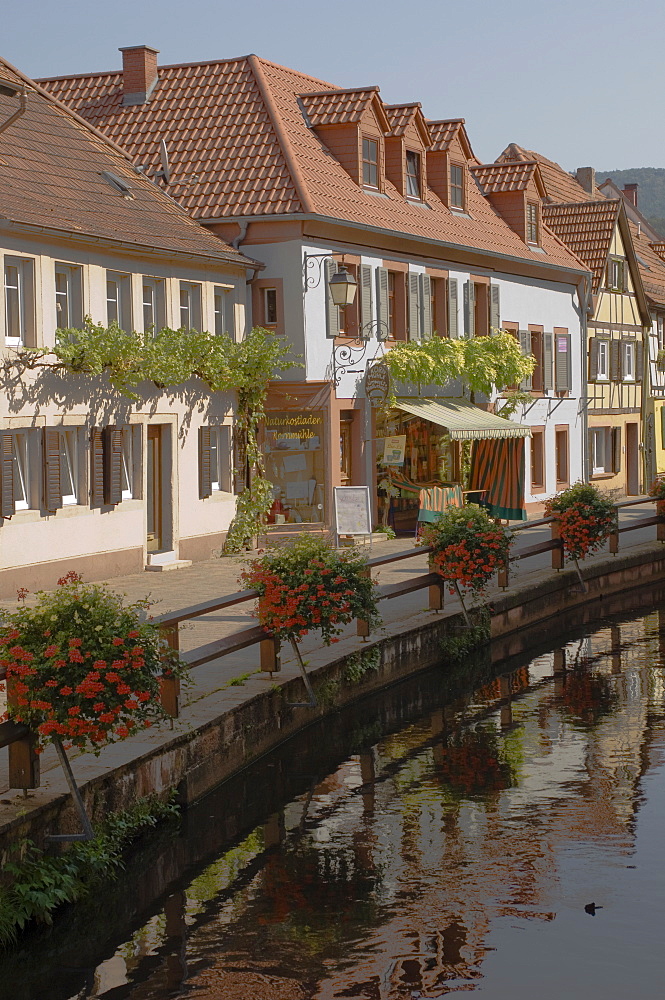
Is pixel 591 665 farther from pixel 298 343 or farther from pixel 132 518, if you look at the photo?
pixel 298 343

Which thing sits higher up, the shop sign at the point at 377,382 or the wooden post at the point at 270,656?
the shop sign at the point at 377,382

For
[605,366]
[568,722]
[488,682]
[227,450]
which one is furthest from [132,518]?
[605,366]

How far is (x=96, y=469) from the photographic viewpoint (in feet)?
71.1

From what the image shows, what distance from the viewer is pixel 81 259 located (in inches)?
844

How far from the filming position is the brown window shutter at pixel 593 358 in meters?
→ 40.1

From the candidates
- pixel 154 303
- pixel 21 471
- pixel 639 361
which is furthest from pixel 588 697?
pixel 639 361

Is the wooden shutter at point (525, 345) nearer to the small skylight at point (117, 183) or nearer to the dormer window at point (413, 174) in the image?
the dormer window at point (413, 174)

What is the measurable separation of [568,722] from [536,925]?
5.92m

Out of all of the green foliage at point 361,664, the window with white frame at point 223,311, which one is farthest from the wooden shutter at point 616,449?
the green foliage at point 361,664

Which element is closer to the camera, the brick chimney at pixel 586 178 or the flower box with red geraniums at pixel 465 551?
the flower box with red geraniums at pixel 465 551

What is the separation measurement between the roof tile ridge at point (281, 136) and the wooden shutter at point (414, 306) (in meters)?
4.08

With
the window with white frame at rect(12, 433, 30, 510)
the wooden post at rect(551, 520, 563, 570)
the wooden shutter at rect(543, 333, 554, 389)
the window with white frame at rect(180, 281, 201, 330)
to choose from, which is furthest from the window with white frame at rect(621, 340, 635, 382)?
the window with white frame at rect(12, 433, 30, 510)

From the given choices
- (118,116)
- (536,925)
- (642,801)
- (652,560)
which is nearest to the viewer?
(536,925)

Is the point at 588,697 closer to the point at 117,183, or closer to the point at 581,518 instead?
the point at 581,518
